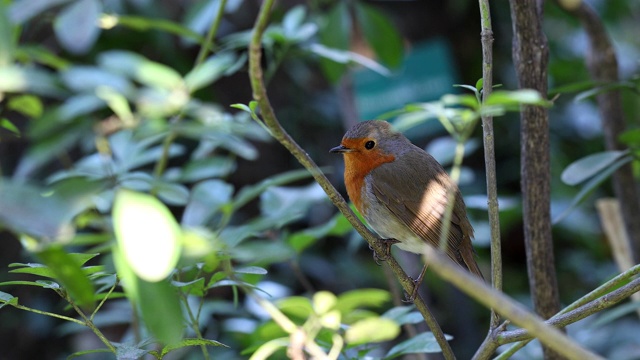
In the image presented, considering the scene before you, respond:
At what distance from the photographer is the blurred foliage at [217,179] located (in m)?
0.81

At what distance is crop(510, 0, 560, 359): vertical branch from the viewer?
1.52 meters

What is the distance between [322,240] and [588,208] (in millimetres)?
1370

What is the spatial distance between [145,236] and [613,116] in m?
1.68

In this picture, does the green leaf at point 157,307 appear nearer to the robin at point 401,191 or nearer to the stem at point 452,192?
the stem at point 452,192

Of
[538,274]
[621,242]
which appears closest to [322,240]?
[621,242]

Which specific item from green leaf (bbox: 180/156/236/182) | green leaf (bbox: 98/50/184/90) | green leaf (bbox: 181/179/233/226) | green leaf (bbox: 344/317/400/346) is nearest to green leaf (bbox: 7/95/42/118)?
green leaf (bbox: 98/50/184/90)

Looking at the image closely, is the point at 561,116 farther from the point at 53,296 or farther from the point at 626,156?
the point at 53,296

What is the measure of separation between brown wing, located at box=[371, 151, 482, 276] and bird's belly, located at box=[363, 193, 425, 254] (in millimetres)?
19

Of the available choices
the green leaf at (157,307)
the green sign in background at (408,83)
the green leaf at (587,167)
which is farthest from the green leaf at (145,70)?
the green leaf at (157,307)

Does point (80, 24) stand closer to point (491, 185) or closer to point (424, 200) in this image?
point (424, 200)

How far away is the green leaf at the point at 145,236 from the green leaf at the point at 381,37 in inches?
67.3

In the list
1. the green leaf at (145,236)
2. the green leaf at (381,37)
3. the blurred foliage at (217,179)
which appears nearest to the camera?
the green leaf at (145,236)

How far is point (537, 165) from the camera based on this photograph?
1.53m

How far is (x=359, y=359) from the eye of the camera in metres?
1.25
